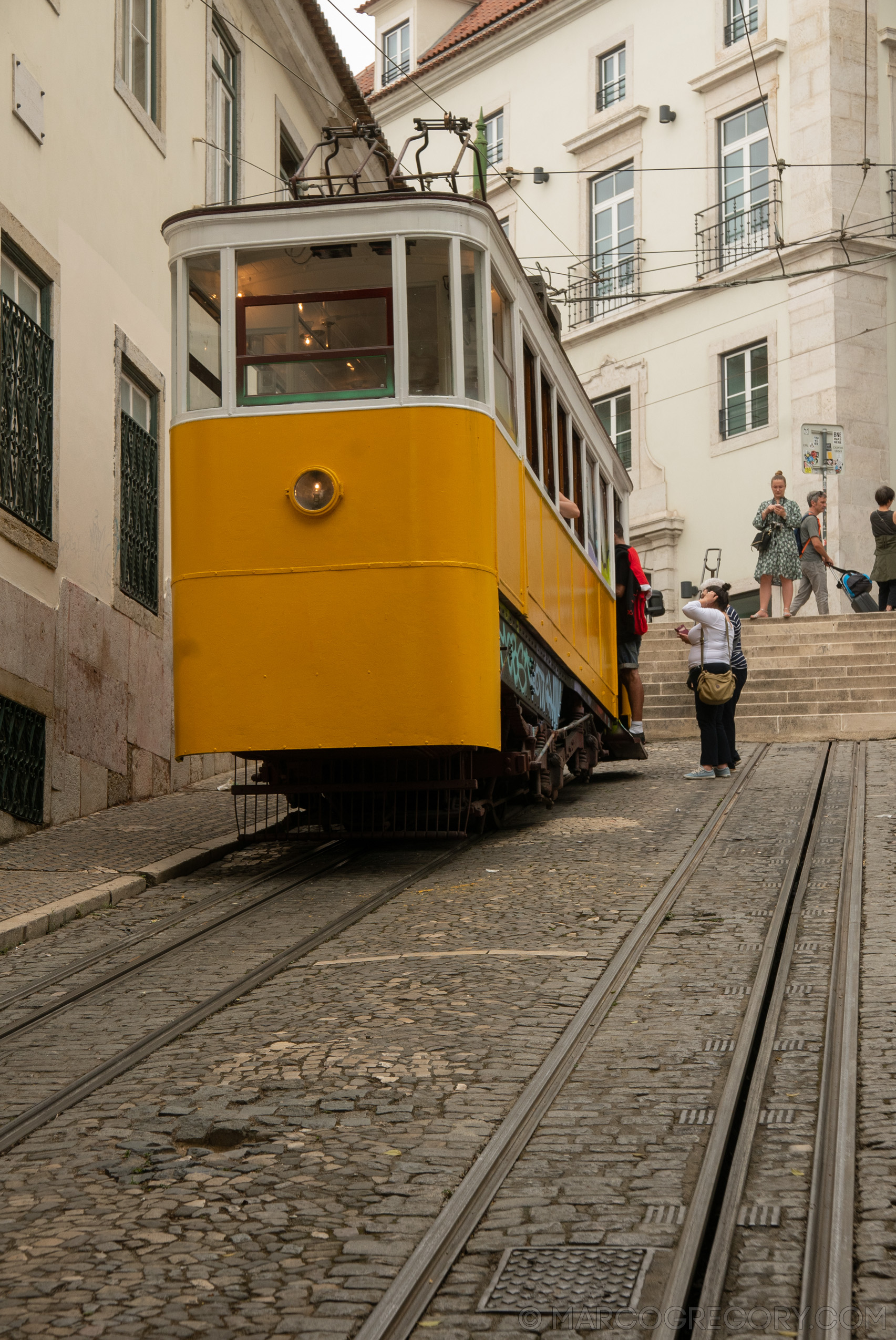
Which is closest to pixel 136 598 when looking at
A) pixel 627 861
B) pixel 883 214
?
pixel 627 861

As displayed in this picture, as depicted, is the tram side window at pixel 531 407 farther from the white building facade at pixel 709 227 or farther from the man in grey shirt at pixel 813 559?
the white building facade at pixel 709 227

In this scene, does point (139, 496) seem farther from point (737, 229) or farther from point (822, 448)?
point (737, 229)

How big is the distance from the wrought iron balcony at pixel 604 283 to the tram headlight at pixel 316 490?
23923 mm

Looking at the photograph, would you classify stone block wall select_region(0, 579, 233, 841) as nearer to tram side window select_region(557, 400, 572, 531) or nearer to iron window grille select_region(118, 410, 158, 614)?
iron window grille select_region(118, 410, 158, 614)

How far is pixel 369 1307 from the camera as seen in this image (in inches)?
146

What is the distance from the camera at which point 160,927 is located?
836cm

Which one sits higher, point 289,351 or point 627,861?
point 289,351

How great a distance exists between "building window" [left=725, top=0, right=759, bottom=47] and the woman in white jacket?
19.9 metres

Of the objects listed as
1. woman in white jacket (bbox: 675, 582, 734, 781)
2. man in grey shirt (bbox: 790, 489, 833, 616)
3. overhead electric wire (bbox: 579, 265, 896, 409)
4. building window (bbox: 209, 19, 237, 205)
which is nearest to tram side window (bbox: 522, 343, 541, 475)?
woman in white jacket (bbox: 675, 582, 734, 781)

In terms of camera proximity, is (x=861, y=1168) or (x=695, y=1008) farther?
(x=695, y=1008)

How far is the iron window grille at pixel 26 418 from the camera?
11375mm

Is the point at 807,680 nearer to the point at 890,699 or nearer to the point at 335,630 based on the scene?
the point at 890,699

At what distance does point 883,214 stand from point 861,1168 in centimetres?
2727

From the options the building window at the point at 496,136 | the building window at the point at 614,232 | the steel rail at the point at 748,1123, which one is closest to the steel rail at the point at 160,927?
the steel rail at the point at 748,1123
